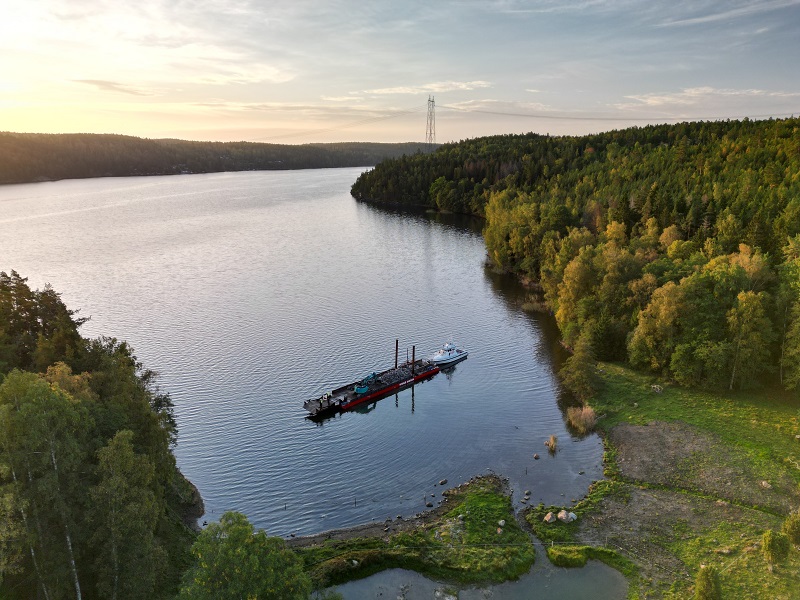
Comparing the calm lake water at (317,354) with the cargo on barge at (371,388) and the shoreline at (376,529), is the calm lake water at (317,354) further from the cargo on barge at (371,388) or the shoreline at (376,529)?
the cargo on barge at (371,388)

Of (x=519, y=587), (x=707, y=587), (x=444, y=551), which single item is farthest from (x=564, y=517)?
(x=707, y=587)

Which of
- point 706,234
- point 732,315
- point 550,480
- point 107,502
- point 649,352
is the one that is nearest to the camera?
point 107,502

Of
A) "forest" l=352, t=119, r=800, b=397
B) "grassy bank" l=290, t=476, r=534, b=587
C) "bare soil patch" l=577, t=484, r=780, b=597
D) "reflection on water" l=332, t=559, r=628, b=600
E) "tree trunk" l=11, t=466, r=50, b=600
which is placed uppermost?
"forest" l=352, t=119, r=800, b=397

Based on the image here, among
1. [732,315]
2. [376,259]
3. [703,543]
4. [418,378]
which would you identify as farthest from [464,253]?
[703,543]

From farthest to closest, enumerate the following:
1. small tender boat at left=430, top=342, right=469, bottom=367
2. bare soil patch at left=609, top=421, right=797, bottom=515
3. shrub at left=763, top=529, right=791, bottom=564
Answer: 1. small tender boat at left=430, top=342, right=469, bottom=367
2. bare soil patch at left=609, top=421, right=797, bottom=515
3. shrub at left=763, top=529, right=791, bottom=564

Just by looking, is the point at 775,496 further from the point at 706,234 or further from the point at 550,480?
the point at 706,234

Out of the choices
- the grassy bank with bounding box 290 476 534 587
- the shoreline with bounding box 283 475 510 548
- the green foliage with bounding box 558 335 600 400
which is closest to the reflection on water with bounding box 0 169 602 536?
the shoreline with bounding box 283 475 510 548

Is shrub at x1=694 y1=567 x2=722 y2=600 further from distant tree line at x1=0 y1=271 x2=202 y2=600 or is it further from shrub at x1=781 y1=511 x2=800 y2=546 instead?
distant tree line at x1=0 y1=271 x2=202 y2=600

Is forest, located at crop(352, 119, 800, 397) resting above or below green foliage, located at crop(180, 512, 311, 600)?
above
